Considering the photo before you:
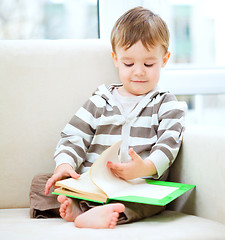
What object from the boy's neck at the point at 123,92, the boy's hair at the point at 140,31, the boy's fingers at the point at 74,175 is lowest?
the boy's fingers at the point at 74,175

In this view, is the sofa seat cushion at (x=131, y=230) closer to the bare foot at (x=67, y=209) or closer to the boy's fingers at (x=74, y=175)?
the bare foot at (x=67, y=209)

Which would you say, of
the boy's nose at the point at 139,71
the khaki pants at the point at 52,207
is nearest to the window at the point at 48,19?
the boy's nose at the point at 139,71

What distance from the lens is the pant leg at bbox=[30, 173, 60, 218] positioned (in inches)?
44.4

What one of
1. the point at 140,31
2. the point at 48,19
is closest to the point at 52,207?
the point at 140,31

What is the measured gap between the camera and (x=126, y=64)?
4.10 feet

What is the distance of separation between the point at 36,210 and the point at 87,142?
0.87 ft

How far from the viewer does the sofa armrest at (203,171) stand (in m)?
1.00

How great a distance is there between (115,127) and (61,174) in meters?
0.23

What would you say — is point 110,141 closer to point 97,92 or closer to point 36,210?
point 97,92

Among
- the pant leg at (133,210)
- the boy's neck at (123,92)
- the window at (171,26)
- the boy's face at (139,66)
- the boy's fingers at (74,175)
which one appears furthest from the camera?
the window at (171,26)

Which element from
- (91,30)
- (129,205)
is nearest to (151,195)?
(129,205)

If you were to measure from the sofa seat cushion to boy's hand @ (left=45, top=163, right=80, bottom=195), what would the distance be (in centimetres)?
11

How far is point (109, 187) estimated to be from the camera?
1.03m

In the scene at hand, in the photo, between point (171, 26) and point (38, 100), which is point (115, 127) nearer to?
point (38, 100)
